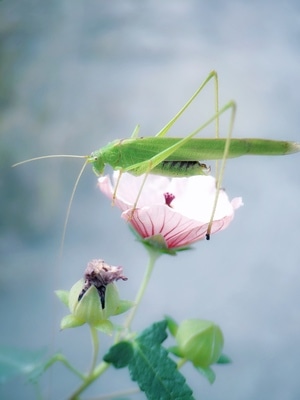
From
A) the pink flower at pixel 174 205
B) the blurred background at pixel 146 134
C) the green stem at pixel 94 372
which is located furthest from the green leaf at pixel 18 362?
the blurred background at pixel 146 134

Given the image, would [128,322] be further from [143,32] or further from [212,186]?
[143,32]

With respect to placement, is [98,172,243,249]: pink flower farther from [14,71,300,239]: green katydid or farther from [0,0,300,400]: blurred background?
[0,0,300,400]: blurred background

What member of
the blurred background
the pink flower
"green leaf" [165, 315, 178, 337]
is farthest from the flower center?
the blurred background

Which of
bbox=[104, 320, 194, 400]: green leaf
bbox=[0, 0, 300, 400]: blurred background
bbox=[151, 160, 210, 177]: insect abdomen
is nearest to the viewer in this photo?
bbox=[104, 320, 194, 400]: green leaf

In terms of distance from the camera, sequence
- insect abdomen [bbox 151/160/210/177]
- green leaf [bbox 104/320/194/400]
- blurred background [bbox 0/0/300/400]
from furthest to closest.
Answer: blurred background [bbox 0/0/300/400], insect abdomen [bbox 151/160/210/177], green leaf [bbox 104/320/194/400]

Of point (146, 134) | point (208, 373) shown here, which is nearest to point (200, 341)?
point (208, 373)

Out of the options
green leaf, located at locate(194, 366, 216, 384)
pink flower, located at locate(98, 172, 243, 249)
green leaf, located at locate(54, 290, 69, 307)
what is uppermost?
pink flower, located at locate(98, 172, 243, 249)
